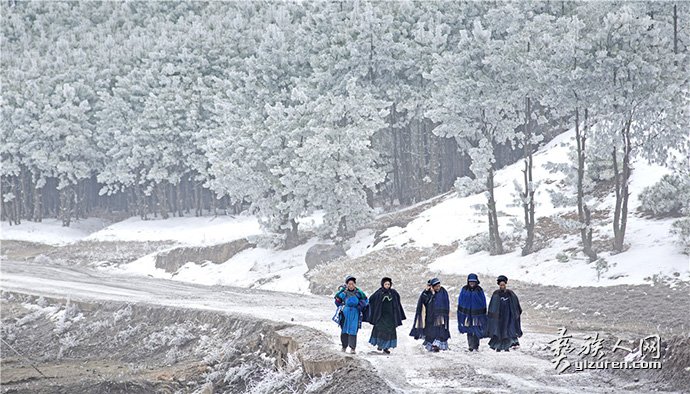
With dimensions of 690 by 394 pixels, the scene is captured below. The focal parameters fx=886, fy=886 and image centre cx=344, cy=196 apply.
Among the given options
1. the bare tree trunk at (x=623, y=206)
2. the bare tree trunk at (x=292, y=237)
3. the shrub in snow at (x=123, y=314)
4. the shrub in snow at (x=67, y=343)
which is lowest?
the shrub in snow at (x=67, y=343)

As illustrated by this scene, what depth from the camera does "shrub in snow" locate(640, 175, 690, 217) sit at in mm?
30550

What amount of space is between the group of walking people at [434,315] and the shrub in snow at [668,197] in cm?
1480

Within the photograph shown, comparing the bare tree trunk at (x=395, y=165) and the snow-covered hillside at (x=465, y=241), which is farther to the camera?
the bare tree trunk at (x=395, y=165)

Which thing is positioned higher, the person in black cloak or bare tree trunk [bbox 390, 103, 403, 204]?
bare tree trunk [bbox 390, 103, 403, 204]

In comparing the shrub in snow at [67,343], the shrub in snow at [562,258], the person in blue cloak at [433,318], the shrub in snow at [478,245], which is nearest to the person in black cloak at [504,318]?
the person in blue cloak at [433,318]

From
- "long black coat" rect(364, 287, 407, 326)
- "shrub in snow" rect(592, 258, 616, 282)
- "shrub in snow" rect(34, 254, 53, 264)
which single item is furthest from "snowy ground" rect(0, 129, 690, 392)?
"long black coat" rect(364, 287, 407, 326)

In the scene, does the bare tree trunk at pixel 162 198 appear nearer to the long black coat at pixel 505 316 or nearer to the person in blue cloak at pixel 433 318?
the person in blue cloak at pixel 433 318

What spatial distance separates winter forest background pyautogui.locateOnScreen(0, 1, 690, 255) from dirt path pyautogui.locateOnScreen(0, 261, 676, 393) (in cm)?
967

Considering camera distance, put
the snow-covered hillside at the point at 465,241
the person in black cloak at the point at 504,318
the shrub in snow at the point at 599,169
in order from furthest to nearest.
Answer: the shrub in snow at the point at 599,169 < the snow-covered hillside at the point at 465,241 < the person in black cloak at the point at 504,318

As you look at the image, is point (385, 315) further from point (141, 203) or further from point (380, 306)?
point (141, 203)

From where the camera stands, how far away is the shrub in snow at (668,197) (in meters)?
30.5

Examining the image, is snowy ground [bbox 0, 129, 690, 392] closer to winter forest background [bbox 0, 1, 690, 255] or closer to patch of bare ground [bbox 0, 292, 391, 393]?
patch of bare ground [bbox 0, 292, 391, 393]

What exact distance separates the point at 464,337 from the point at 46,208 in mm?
64100

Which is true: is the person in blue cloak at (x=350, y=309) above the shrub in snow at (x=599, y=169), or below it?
below
